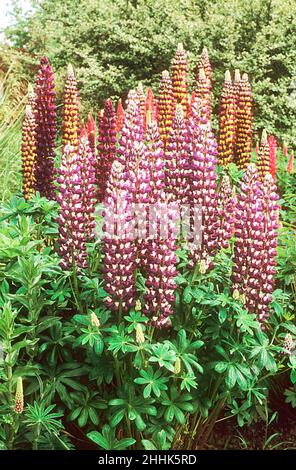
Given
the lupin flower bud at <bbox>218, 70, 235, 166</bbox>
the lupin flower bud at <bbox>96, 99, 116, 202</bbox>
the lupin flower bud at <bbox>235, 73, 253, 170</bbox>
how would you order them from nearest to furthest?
the lupin flower bud at <bbox>96, 99, 116, 202</bbox> < the lupin flower bud at <bbox>218, 70, 235, 166</bbox> < the lupin flower bud at <bbox>235, 73, 253, 170</bbox>

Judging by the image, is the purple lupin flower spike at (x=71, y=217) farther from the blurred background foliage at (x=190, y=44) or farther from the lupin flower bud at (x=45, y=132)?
the blurred background foliage at (x=190, y=44)

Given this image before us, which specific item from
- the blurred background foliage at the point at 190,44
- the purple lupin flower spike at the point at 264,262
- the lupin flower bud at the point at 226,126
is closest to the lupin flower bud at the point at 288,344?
the purple lupin flower spike at the point at 264,262

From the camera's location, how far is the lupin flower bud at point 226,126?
5.52m

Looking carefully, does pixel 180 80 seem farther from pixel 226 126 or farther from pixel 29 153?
pixel 29 153

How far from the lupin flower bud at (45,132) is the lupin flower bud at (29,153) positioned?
15 cm

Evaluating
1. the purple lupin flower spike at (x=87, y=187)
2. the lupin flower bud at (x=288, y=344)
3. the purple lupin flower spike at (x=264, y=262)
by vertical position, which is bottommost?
the lupin flower bud at (x=288, y=344)

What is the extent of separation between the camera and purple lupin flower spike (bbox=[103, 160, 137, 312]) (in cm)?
298

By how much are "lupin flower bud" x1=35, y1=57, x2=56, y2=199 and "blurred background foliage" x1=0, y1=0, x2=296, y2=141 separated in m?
5.42

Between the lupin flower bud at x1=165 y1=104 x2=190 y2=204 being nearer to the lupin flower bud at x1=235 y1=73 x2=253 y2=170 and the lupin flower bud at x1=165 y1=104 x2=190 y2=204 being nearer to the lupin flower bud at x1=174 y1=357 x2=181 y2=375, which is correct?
the lupin flower bud at x1=174 y1=357 x2=181 y2=375

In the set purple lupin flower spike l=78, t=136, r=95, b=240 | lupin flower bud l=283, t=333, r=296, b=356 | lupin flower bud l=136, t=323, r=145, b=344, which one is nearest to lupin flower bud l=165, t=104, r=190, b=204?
purple lupin flower spike l=78, t=136, r=95, b=240

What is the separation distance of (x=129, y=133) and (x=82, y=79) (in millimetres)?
7234

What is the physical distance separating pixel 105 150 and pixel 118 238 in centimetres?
154

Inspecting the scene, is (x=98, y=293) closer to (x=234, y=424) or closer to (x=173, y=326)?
(x=173, y=326)

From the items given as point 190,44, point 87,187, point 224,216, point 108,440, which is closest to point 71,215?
point 87,187
